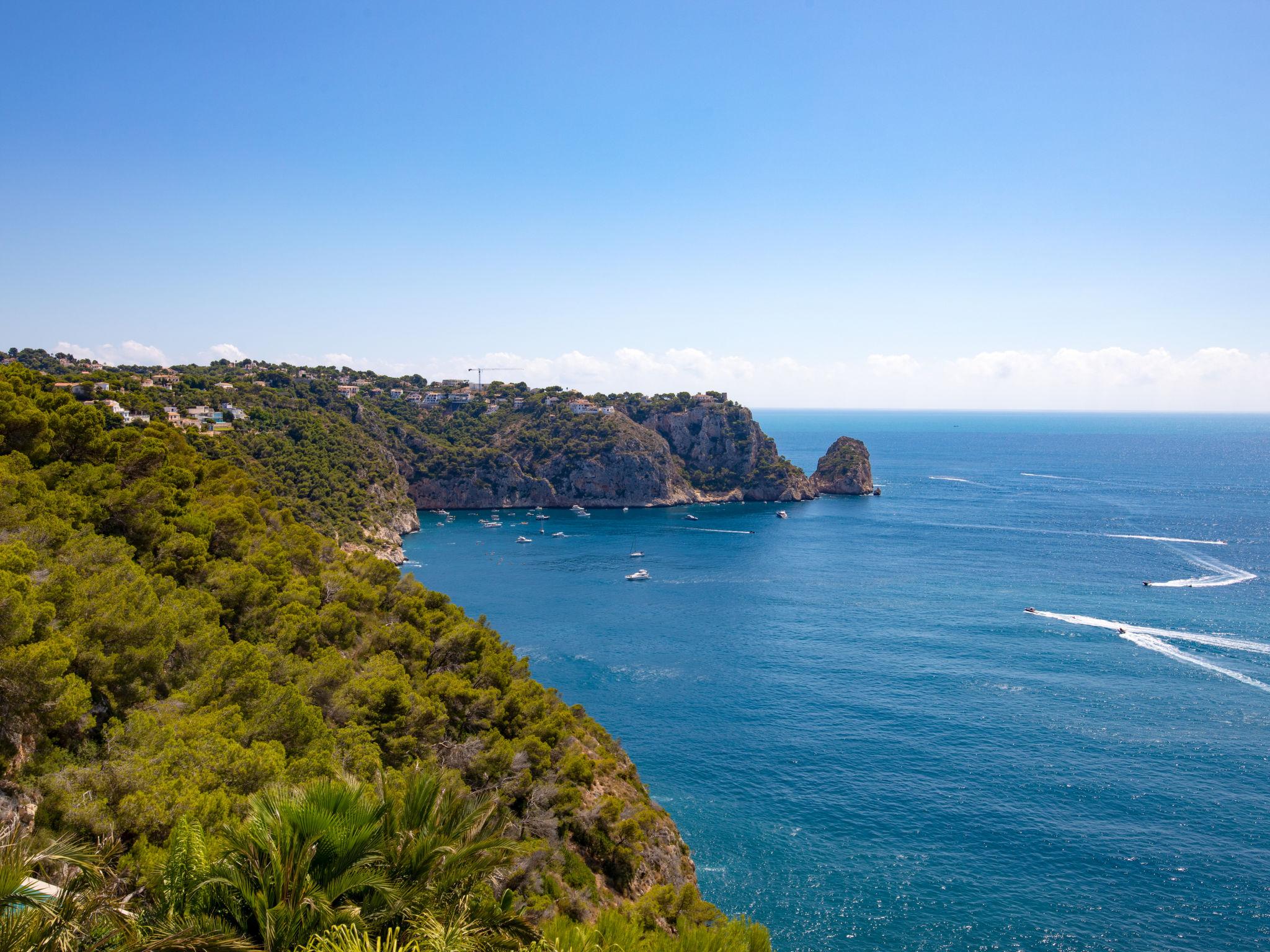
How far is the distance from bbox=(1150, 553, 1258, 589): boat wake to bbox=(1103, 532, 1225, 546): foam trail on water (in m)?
11.9

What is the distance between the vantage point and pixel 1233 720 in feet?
131

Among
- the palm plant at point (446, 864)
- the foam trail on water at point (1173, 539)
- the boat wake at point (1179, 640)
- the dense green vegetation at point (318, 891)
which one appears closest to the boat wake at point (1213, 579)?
the foam trail on water at point (1173, 539)

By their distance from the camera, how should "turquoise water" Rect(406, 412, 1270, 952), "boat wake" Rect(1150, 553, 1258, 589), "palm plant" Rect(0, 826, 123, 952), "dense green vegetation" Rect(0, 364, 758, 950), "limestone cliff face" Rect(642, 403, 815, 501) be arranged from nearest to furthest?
"palm plant" Rect(0, 826, 123, 952) < "dense green vegetation" Rect(0, 364, 758, 950) < "turquoise water" Rect(406, 412, 1270, 952) < "boat wake" Rect(1150, 553, 1258, 589) < "limestone cliff face" Rect(642, 403, 815, 501)

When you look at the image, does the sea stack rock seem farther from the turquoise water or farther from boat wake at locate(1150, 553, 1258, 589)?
boat wake at locate(1150, 553, 1258, 589)

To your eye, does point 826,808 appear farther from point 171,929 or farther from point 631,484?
point 631,484

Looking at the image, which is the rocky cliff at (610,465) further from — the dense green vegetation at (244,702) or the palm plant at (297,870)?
the palm plant at (297,870)

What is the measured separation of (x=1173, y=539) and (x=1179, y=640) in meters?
43.1

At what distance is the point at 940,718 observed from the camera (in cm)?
4078

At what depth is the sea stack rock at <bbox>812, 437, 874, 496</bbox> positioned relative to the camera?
140m

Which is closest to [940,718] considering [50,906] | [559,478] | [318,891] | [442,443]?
[318,891]

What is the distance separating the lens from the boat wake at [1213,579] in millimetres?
66188

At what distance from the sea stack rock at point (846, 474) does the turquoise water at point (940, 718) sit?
47.8 meters

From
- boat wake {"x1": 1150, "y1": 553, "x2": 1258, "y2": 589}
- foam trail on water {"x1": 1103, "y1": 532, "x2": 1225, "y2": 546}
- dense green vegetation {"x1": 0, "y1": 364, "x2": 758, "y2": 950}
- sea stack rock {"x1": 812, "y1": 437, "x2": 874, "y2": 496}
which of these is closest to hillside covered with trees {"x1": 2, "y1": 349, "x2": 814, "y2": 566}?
sea stack rock {"x1": 812, "y1": 437, "x2": 874, "y2": 496}

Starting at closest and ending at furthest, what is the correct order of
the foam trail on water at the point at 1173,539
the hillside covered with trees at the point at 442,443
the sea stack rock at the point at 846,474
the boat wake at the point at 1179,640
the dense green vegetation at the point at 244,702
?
the dense green vegetation at the point at 244,702
the boat wake at the point at 1179,640
the foam trail on water at the point at 1173,539
the hillside covered with trees at the point at 442,443
the sea stack rock at the point at 846,474
